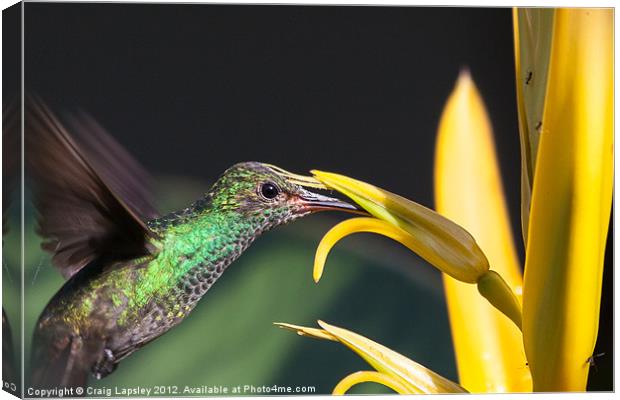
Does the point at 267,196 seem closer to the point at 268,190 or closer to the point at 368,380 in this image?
the point at 268,190

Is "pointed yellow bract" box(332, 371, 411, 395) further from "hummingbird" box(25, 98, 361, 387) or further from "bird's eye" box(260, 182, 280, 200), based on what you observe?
"bird's eye" box(260, 182, 280, 200)

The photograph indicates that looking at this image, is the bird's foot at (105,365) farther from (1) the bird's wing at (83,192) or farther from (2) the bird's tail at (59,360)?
(1) the bird's wing at (83,192)

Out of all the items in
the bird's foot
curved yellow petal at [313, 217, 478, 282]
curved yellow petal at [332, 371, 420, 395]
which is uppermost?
curved yellow petal at [313, 217, 478, 282]

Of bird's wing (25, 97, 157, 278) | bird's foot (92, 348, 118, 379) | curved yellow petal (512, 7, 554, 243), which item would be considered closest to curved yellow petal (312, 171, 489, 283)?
curved yellow petal (512, 7, 554, 243)

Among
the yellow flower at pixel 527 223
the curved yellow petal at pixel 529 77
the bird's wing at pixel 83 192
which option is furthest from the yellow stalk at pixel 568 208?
the bird's wing at pixel 83 192

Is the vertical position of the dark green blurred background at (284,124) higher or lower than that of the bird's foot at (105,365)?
higher

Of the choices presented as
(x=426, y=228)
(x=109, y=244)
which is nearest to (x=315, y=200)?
(x=426, y=228)
